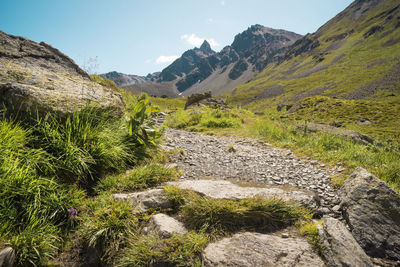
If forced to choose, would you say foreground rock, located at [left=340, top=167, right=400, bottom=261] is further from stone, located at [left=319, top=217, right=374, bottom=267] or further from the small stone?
stone, located at [left=319, top=217, right=374, bottom=267]

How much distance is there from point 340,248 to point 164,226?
2.68 metres

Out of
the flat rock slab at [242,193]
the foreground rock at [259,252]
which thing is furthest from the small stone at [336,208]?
the foreground rock at [259,252]

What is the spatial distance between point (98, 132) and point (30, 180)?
5.60 ft

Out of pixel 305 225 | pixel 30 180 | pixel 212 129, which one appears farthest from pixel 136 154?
pixel 212 129

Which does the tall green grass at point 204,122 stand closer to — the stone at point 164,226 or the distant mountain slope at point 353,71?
the stone at point 164,226

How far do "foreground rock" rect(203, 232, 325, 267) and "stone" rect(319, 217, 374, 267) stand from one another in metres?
0.18

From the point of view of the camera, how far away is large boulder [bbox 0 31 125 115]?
12.8 feet

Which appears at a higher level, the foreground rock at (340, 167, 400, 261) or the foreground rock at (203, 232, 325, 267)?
the foreground rock at (203, 232, 325, 267)

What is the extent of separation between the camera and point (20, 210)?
107 inches

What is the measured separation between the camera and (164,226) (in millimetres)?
3002

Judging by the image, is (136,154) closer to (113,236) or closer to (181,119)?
(113,236)

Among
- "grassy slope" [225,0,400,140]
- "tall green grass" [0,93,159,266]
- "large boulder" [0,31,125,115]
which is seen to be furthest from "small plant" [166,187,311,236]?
"grassy slope" [225,0,400,140]

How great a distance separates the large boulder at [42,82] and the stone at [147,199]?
2574 millimetres

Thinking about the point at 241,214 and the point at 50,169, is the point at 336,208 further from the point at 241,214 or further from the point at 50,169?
the point at 50,169
